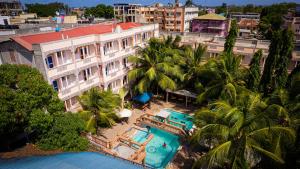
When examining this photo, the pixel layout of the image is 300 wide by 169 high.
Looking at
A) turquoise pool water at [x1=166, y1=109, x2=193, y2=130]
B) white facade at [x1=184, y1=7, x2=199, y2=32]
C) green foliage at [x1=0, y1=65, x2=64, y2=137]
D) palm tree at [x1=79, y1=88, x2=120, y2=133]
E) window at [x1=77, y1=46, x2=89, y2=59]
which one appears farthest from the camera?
white facade at [x1=184, y1=7, x2=199, y2=32]

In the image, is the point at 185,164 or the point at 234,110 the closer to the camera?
the point at 234,110

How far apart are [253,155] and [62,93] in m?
19.1

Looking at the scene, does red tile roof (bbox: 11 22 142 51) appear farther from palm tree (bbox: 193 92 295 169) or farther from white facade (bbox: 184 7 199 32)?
white facade (bbox: 184 7 199 32)

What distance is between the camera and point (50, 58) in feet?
67.5

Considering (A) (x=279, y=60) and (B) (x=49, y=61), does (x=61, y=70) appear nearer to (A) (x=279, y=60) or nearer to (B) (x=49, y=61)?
(B) (x=49, y=61)

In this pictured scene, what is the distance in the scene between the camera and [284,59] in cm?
2086

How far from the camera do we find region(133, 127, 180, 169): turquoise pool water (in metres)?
20.5

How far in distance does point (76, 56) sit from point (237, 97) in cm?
1779

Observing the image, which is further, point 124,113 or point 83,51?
point 124,113

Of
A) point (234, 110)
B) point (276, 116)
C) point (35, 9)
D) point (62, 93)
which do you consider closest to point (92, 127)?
point (62, 93)

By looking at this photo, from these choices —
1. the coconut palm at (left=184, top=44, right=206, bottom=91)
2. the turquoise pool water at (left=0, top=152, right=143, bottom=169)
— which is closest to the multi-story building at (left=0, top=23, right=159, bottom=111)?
the coconut palm at (left=184, top=44, right=206, bottom=91)

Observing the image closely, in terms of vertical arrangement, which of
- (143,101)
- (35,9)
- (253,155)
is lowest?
(143,101)

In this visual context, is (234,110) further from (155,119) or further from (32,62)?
(32,62)

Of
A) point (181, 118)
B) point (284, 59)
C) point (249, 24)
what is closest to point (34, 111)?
point (181, 118)
